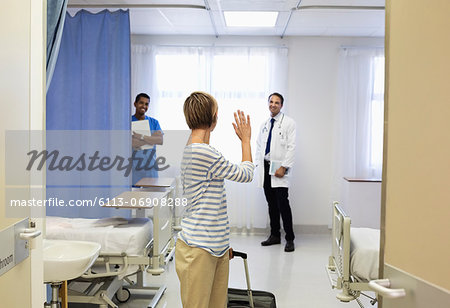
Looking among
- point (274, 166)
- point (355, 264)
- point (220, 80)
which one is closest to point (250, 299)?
point (355, 264)

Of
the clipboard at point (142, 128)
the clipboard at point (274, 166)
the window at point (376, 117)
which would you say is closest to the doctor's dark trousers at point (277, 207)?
the clipboard at point (274, 166)

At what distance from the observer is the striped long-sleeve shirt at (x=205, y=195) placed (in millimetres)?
2246

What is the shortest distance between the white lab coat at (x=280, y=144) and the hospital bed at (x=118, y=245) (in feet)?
6.72

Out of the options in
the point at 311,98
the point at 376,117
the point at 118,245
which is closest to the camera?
the point at 118,245

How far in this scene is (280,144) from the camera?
5289 mm

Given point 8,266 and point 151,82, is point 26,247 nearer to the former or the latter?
point 8,266

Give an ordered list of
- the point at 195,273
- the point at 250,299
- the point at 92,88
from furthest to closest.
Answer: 1. the point at 92,88
2. the point at 250,299
3. the point at 195,273

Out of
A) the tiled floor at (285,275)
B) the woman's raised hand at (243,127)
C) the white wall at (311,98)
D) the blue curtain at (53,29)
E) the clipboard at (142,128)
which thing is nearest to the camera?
the woman's raised hand at (243,127)

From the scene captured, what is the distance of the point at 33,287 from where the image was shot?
181 centimetres

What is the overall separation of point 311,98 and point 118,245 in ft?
11.4

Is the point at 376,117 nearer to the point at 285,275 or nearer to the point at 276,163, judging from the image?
the point at 276,163

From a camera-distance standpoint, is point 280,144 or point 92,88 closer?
point 92,88

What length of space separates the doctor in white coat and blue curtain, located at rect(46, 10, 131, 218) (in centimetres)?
201

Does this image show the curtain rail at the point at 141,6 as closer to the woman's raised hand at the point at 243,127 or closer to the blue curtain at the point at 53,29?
the blue curtain at the point at 53,29
